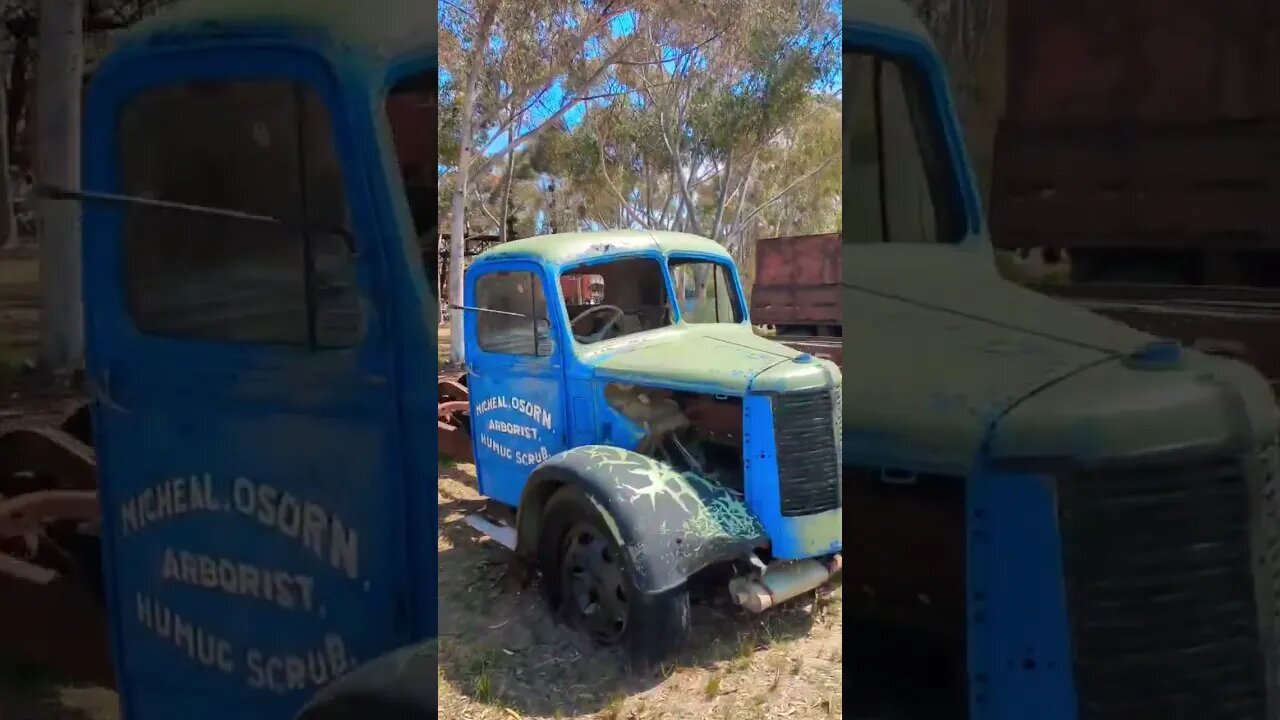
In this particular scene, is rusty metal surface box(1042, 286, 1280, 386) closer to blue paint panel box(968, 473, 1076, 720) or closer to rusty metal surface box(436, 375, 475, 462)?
blue paint panel box(968, 473, 1076, 720)

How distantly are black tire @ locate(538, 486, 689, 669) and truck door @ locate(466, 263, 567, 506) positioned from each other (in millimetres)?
233

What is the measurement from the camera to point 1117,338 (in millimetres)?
1104

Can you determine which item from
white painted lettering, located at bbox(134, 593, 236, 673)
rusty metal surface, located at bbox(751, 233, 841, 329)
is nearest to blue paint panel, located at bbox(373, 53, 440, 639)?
white painted lettering, located at bbox(134, 593, 236, 673)

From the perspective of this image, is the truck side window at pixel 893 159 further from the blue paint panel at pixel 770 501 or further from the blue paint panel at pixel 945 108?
the blue paint panel at pixel 770 501

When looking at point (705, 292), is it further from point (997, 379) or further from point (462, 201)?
point (997, 379)

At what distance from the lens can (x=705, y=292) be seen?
7.14 feet

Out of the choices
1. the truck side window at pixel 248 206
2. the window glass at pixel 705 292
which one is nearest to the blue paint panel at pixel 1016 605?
the truck side window at pixel 248 206

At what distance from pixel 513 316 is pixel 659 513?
88 centimetres

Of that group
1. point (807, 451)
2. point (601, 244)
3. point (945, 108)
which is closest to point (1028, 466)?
point (945, 108)

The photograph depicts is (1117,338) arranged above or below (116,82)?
below

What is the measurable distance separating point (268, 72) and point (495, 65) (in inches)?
36.7

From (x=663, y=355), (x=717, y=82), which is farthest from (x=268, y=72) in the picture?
(x=663, y=355)

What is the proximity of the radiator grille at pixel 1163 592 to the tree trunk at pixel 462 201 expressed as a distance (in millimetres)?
1695

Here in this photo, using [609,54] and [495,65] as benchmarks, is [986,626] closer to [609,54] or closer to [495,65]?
[609,54]
